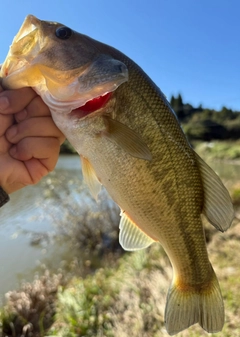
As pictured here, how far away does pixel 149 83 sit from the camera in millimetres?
1796

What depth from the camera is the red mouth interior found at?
5.60ft

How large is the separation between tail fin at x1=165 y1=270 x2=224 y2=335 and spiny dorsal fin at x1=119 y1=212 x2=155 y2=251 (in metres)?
0.37

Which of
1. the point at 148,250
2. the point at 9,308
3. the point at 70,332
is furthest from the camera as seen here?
the point at 148,250

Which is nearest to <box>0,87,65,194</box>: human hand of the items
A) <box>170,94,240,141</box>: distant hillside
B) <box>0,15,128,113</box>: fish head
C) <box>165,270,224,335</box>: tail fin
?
<box>0,15,128,113</box>: fish head

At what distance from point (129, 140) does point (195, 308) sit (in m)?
1.16

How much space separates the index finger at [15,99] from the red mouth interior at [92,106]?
0.34 m

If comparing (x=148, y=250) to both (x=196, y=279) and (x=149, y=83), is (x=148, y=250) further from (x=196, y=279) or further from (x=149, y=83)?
(x=149, y=83)

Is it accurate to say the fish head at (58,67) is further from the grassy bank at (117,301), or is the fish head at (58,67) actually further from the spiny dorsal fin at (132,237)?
the grassy bank at (117,301)

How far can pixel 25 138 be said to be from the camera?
196 centimetres

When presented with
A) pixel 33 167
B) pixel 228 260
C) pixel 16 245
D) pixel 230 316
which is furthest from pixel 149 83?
pixel 16 245

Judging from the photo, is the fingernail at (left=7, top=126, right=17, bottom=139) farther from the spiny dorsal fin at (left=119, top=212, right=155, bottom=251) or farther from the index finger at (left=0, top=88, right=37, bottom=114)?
the spiny dorsal fin at (left=119, top=212, right=155, bottom=251)

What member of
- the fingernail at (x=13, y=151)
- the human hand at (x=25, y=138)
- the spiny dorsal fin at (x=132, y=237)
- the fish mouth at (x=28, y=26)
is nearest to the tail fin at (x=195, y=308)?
the spiny dorsal fin at (x=132, y=237)

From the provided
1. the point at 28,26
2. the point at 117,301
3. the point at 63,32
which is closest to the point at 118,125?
the point at 63,32

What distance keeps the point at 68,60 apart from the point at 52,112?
0.28 metres
